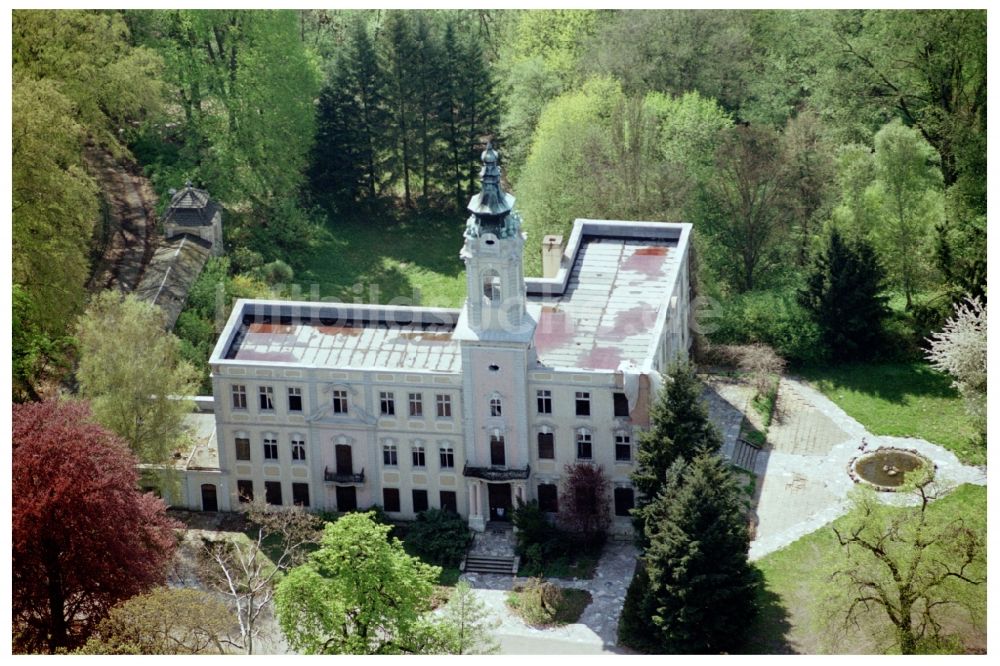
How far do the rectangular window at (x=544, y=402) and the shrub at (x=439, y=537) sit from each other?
631cm

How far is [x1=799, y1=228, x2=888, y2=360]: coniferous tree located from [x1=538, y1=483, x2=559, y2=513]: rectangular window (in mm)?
21056

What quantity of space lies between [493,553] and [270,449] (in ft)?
37.0

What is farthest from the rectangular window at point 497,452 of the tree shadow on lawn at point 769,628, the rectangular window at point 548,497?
the tree shadow on lawn at point 769,628

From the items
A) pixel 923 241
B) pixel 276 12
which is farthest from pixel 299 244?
pixel 923 241

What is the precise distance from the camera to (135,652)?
227 feet

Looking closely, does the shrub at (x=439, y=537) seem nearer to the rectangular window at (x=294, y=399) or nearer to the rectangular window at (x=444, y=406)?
the rectangular window at (x=444, y=406)

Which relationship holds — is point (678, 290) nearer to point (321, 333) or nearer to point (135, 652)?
point (321, 333)

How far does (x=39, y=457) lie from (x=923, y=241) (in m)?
49.5

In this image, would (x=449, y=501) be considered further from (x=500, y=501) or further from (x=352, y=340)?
(x=352, y=340)

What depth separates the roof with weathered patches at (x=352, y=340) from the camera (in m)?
83.1

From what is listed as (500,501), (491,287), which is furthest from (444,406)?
(491,287)

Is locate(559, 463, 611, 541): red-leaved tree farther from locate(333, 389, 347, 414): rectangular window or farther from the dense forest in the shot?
the dense forest

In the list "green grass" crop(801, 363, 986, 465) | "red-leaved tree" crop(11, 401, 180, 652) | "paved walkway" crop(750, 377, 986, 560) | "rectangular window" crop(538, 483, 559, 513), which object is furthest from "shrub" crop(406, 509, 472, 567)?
"green grass" crop(801, 363, 986, 465)

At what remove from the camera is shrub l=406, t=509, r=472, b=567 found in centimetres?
8162
